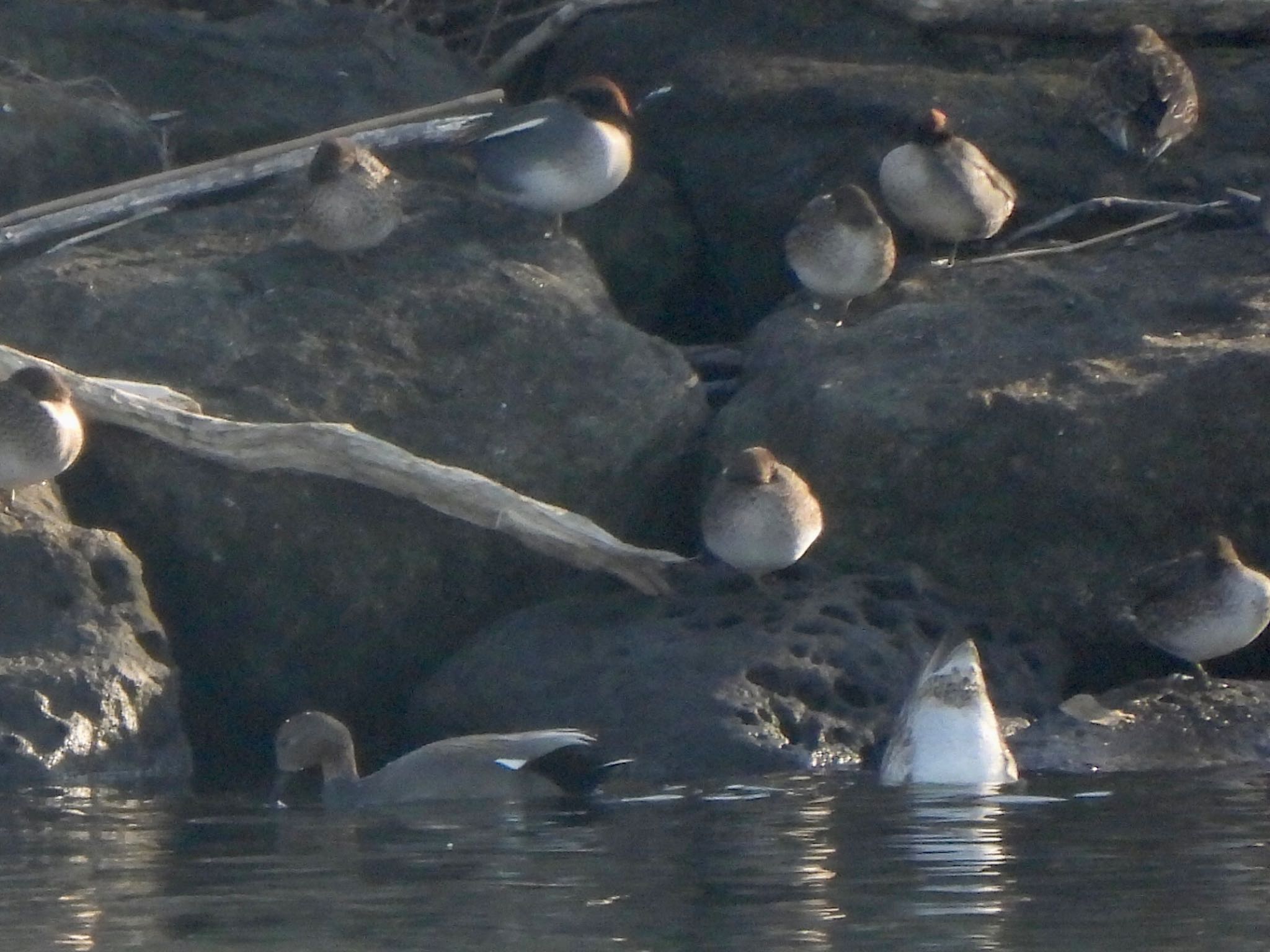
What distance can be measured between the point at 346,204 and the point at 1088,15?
473 centimetres

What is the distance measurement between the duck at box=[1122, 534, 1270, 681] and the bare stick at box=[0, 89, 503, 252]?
4.82 m

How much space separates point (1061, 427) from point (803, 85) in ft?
11.2

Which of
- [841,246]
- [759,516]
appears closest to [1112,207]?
[841,246]

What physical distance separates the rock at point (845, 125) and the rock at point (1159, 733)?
3.53m

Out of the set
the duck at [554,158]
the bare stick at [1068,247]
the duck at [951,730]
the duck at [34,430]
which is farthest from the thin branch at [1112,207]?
the duck at [34,430]

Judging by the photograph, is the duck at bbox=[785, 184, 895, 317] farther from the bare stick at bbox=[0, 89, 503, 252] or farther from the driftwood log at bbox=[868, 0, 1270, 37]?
the driftwood log at bbox=[868, 0, 1270, 37]

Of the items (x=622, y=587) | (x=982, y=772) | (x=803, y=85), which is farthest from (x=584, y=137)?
(x=982, y=772)

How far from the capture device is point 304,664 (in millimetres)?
10438

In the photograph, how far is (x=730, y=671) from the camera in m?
9.52

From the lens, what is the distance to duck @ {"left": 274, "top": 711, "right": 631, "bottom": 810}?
839 centimetres

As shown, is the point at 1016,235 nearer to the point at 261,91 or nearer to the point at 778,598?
the point at 778,598

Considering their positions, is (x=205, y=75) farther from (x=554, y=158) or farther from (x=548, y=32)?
(x=554, y=158)

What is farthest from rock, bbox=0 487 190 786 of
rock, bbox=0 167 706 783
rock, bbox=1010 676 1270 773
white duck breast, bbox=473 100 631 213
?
rock, bbox=1010 676 1270 773

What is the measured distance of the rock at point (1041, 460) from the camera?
10398 mm
